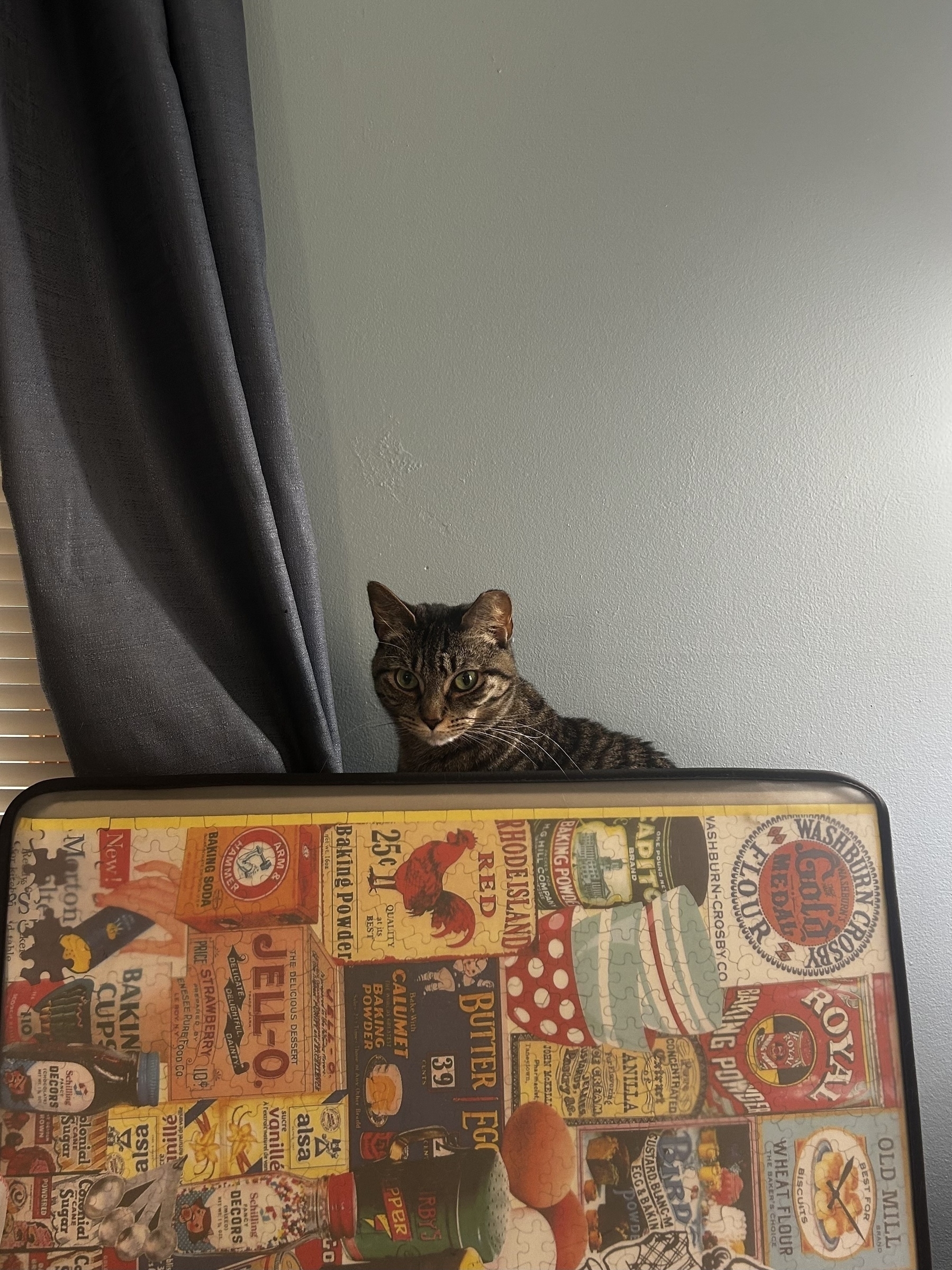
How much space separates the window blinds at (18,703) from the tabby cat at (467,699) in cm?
41

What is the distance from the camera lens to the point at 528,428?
1044 millimetres

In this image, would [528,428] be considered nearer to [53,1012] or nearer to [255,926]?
[255,926]

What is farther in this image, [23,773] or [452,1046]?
[23,773]

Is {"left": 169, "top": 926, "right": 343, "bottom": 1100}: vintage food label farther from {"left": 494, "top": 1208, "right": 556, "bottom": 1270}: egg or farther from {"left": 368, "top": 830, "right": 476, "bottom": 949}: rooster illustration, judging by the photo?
{"left": 494, "top": 1208, "right": 556, "bottom": 1270}: egg

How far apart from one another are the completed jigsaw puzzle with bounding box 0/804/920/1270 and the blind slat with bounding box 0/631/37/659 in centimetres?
33

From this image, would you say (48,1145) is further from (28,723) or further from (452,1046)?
(28,723)

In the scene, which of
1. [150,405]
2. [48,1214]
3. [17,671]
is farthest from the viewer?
[17,671]

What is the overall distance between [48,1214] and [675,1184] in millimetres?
539

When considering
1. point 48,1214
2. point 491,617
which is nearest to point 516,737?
point 491,617

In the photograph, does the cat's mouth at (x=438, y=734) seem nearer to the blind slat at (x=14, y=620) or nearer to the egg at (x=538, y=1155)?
the egg at (x=538, y=1155)

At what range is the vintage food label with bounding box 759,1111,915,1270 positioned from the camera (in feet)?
2.36

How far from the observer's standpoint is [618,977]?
74cm

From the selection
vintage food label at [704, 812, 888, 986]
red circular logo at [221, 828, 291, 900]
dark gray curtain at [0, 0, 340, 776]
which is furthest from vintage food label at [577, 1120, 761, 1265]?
dark gray curtain at [0, 0, 340, 776]

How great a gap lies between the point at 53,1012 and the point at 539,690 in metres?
0.62
